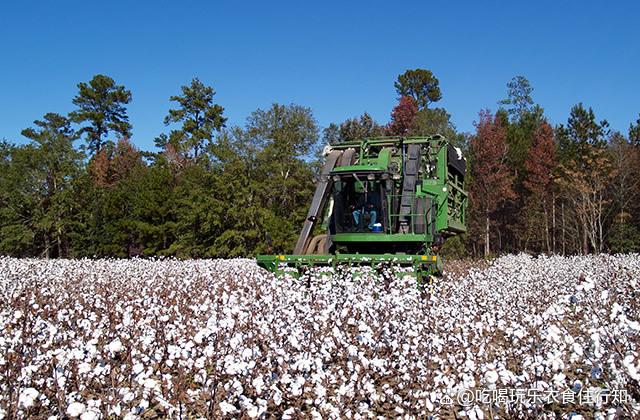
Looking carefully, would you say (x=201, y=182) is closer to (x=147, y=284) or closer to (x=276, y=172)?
(x=276, y=172)

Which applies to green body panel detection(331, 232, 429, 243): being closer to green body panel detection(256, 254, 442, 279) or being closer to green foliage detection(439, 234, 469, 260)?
green body panel detection(256, 254, 442, 279)

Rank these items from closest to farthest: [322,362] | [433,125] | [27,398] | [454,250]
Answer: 1. [27,398]
2. [322,362]
3. [454,250]
4. [433,125]

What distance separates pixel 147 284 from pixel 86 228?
31.0m

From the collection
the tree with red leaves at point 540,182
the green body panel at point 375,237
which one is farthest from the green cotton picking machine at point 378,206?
the tree with red leaves at point 540,182

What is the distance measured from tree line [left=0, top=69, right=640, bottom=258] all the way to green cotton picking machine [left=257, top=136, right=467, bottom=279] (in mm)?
19986

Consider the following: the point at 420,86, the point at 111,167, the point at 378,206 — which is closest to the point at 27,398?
the point at 378,206

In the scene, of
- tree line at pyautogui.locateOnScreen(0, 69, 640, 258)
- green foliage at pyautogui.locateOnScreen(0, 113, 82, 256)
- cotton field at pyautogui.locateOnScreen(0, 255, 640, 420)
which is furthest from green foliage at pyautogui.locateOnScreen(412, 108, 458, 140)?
cotton field at pyautogui.locateOnScreen(0, 255, 640, 420)

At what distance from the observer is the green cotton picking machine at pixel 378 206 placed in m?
12.4

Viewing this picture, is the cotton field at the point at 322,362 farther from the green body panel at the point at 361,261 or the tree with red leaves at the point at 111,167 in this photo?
the tree with red leaves at the point at 111,167

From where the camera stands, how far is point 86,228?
131 feet

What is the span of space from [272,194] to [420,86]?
1454 inches

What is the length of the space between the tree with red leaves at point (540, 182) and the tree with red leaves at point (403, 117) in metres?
12.1

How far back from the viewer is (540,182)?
4222 centimetres

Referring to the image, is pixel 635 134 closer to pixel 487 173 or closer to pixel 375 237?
pixel 487 173
